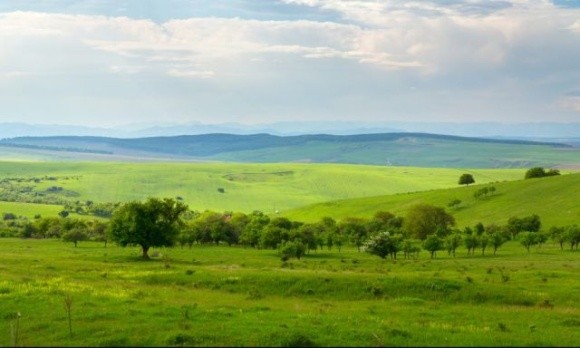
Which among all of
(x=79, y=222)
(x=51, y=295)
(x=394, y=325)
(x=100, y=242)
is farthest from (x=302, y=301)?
(x=79, y=222)

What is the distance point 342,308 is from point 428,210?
10587 centimetres

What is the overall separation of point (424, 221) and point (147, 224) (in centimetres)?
7531

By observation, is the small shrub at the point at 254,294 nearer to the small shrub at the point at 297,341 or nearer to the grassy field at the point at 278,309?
the grassy field at the point at 278,309

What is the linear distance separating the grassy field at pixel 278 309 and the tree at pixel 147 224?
70.6ft

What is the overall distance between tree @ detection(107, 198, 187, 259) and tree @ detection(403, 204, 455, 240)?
68580mm

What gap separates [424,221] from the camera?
137875 millimetres

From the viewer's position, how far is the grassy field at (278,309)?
2644 centimetres

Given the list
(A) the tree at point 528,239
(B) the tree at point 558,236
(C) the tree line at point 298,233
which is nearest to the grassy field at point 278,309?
(C) the tree line at point 298,233

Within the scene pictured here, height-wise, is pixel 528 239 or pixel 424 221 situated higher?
pixel 528 239

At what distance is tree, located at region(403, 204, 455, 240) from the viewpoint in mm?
136750

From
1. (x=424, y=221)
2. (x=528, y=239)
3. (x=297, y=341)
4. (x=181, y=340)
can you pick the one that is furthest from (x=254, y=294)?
(x=424, y=221)

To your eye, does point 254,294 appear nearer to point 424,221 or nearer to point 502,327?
point 502,327

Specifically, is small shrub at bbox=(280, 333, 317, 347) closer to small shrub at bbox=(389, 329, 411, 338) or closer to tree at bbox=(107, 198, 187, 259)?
small shrub at bbox=(389, 329, 411, 338)

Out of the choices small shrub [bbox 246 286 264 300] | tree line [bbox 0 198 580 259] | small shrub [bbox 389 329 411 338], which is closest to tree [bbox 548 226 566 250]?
tree line [bbox 0 198 580 259]
